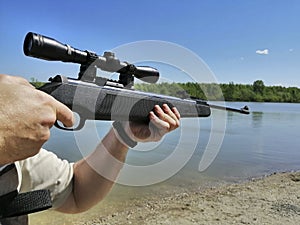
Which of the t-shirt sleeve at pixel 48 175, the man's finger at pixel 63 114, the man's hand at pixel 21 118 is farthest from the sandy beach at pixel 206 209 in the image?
the man's hand at pixel 21 118

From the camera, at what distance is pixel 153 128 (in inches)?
70.0

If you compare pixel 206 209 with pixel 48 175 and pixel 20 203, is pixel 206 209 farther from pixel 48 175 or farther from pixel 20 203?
pixel 20 203

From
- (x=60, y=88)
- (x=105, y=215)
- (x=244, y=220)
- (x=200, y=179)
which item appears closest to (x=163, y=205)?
(x=105, y=215)

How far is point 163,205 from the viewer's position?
4.70 metres

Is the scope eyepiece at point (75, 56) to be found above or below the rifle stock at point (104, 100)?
above

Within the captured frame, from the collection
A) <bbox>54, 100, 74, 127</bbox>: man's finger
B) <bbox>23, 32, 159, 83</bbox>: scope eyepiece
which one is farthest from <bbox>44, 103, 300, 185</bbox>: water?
<bbox>54, 100, 74, 127</bbox>: man's finger

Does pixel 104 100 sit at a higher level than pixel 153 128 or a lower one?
higher

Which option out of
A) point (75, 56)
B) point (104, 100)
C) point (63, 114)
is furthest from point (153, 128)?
point (63, 114)

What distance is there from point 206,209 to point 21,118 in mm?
4028

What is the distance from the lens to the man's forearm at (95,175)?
5.22 feet

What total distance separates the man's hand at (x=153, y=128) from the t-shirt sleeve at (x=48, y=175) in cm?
39

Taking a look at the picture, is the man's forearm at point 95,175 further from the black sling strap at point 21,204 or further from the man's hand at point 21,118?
the man's hand at point 21,118

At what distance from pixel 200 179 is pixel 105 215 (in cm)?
303

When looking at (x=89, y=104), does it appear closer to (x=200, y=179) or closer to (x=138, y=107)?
(x=138, y=107)
